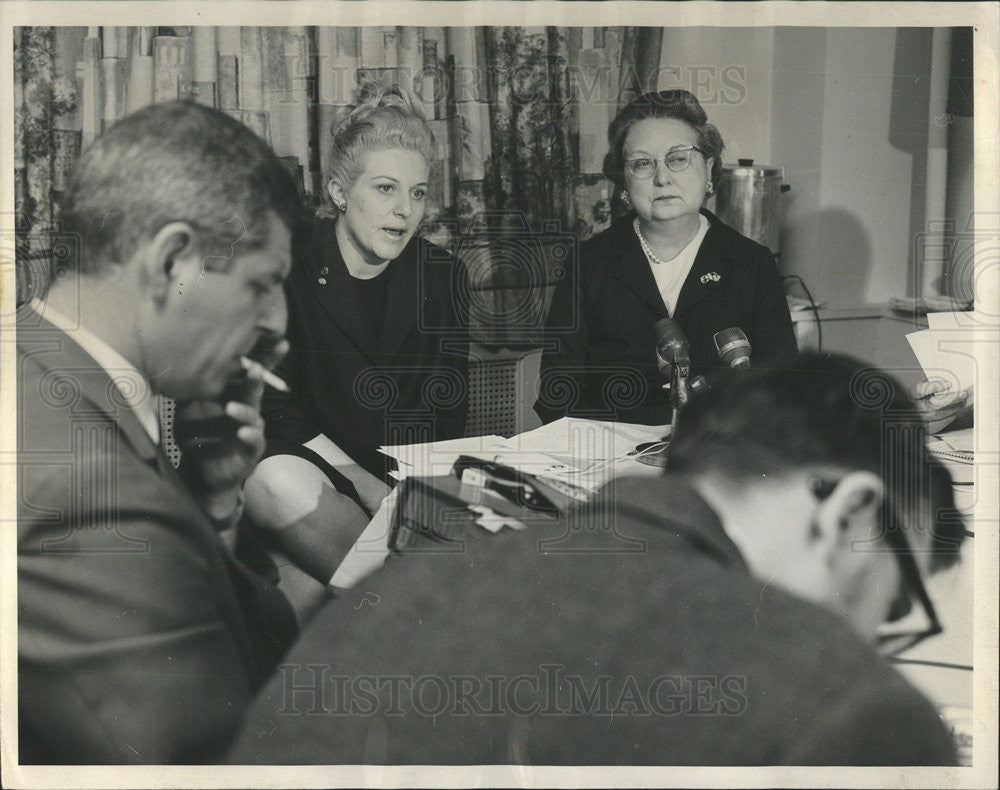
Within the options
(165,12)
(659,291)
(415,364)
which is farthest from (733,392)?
(165,12)

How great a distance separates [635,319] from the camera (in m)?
1.91

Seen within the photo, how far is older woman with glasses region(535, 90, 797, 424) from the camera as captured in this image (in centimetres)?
188

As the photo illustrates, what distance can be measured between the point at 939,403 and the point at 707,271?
0.50 metres

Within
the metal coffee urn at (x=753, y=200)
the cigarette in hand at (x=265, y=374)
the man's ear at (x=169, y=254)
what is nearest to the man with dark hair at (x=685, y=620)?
the metal coffee urn at (x=753, y=200)

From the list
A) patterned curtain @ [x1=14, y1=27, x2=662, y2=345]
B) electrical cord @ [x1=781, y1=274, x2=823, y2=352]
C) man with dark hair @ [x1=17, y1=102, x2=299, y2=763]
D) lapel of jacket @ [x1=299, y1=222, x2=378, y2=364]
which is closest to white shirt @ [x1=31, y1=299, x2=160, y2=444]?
man with dark hair @ [x1=17, y1=102, x2=299, y2=763]

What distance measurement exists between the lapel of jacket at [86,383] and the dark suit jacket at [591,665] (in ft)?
1.50

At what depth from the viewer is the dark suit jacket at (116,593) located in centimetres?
184

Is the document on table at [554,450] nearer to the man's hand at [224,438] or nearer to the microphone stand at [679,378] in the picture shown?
the microphone stand at [679,378]

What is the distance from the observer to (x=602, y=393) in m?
1.89

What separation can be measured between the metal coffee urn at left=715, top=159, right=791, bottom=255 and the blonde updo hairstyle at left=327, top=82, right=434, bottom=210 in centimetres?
55

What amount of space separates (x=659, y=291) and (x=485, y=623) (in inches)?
27.5

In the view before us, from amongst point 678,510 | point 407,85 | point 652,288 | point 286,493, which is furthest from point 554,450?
point 407,85

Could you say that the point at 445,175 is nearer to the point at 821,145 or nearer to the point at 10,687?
the point at 821,145

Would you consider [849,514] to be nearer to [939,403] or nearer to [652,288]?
[939,403]
